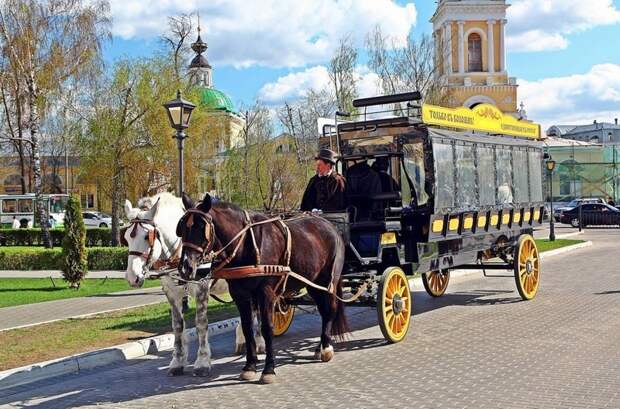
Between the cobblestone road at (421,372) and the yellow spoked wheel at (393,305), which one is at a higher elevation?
the yellow spoked wheel at (393,305)

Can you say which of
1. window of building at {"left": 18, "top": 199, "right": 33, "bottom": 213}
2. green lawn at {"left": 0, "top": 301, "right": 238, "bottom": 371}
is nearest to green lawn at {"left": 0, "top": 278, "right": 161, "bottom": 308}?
green lawn at {"left": 0, "top": 301, "right": 238, "bottom": 371}

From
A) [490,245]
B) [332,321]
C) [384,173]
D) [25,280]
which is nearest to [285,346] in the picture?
[332,321]

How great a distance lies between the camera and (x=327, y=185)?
9609 mm

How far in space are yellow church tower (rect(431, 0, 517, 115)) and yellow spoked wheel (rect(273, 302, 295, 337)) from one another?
46.4 metres

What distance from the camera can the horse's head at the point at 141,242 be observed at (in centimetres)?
751

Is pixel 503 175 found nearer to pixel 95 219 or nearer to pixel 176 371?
pixel 176 371

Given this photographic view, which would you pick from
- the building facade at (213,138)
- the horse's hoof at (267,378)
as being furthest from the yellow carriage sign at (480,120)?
the building facade at (213,138)

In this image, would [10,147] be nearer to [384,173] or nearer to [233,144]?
[233,144]

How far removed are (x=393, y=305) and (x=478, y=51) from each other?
51791mm

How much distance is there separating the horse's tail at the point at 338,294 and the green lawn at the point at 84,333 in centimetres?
297

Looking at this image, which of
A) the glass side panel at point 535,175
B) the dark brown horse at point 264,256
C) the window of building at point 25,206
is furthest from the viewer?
the window of building at point 25,206

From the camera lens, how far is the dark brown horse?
23.4 ft

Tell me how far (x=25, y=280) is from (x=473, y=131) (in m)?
13.5

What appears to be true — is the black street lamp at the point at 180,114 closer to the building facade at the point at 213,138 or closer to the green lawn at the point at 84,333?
the green lawn at the point at 84,333
